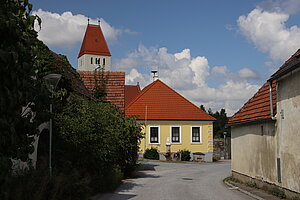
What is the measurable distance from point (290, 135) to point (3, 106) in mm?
9619

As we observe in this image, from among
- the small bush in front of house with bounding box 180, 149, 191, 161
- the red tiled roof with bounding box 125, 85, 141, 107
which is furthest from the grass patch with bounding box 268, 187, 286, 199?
the red tiled roof with bounding box 125, 85, 141, 107

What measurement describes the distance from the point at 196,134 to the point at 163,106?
14.3 ft

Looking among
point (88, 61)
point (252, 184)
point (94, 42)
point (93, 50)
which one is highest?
point (94, 42)

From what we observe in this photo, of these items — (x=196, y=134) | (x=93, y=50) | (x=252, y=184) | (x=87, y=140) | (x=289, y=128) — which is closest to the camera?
(x=289, y=128)

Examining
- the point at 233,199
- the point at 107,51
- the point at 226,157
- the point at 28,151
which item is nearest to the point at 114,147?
the point at 233,199

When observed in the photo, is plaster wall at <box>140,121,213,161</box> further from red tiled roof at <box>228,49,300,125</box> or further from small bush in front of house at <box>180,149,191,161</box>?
red tiled roof at <box>228,49,300,125</box>

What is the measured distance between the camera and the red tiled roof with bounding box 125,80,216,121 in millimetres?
37906

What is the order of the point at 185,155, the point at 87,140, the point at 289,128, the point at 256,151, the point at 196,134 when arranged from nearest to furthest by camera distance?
the point at 289,128 < the point at 87,140 < the point at 256,151 < the point at 185,155 < the point at 196,134

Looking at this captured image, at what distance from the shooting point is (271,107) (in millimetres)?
14148

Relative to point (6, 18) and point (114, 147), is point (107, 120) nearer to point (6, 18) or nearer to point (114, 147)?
point (114, 147)

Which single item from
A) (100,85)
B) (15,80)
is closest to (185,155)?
(100,85)

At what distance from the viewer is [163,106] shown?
128 feet

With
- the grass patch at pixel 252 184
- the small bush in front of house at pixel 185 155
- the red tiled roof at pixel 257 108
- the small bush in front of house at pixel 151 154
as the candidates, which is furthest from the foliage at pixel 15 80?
the small bush in front of house at pixel 185 155

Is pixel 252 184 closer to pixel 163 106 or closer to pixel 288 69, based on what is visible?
pixel 288 69
